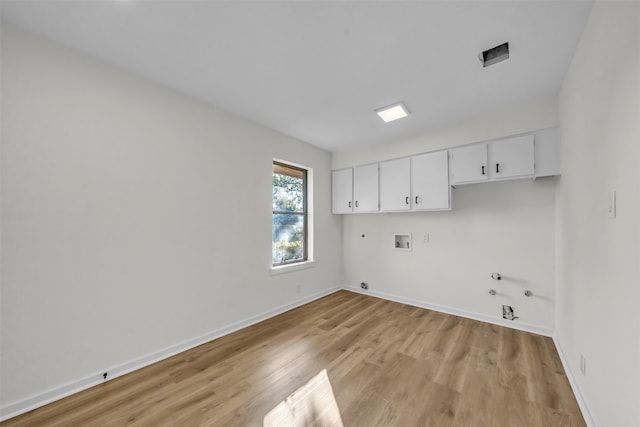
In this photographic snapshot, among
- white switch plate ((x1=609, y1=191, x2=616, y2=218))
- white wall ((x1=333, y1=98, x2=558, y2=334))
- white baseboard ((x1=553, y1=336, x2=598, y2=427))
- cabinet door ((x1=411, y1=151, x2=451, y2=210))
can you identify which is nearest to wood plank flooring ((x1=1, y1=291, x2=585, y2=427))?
white baseboard ((x1=553, y1=336, x2=598, y2=427))

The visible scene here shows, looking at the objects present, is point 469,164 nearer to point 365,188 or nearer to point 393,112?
point 393,112

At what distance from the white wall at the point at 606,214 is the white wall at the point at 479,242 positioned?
0.83m

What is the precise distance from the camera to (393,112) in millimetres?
2838

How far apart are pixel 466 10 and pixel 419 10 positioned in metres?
0.29

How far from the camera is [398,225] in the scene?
157 inches

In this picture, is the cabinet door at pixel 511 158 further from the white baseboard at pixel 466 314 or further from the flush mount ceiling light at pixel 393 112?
the white baseboard at pixel 466 314

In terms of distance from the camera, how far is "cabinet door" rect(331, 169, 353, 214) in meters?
4.23

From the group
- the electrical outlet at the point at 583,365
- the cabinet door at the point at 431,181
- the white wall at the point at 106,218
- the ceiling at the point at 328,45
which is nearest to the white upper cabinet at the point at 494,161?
the cabinet door at the point at 431,181

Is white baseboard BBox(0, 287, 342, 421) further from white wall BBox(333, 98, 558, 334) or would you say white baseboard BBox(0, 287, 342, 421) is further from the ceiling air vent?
the ceiling air vent

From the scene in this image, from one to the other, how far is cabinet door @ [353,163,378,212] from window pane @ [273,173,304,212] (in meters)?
0.92

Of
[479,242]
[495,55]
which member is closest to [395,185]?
[479,242]

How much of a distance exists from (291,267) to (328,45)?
2793mm

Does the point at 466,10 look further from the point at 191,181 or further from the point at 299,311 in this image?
the point at 299,311

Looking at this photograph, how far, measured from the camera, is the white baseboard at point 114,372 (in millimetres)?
1638
